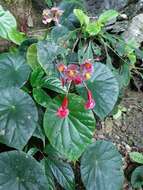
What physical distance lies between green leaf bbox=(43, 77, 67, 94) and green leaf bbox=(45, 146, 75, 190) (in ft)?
0.86

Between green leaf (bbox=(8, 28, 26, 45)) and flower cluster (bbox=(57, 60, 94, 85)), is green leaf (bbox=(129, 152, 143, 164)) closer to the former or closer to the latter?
flower cluster (bbox=(57, 60, 94, 85))

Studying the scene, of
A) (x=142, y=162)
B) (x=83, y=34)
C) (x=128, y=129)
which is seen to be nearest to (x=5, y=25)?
(x=83, y=34)

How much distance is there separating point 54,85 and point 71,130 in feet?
0.73

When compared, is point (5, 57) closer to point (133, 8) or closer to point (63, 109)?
point (63, 109)

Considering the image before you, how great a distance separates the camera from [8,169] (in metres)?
1.54

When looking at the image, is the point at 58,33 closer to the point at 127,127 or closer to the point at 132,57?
the point at 132,57

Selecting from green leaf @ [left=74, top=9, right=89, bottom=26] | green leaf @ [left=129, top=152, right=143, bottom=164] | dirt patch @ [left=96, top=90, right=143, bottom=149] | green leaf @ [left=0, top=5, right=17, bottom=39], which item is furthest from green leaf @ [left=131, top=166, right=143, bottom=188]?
green leaf @ [left=0, top=5, right=17, bottom=39]

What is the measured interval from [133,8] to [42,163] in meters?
1.19

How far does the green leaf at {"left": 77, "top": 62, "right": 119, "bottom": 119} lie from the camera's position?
1.76 metres

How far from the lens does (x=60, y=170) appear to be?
5.57 feet

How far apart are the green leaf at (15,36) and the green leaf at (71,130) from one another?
1.67 feet

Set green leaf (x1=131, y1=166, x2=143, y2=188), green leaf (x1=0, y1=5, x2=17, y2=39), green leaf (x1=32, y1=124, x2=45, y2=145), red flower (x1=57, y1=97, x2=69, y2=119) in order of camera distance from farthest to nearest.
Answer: green leaf (x1=0, y1=5, x2=17, y2=39)
green leaf (x1=131, y1=166, x2=143, y2=188)
green leaf (x1=32, y1=124, x2=45, y2=145)
red flower (x1=57, y1=97, x2=69, y2=119)

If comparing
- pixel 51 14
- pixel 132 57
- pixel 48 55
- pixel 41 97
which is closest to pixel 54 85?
pixel 41 97

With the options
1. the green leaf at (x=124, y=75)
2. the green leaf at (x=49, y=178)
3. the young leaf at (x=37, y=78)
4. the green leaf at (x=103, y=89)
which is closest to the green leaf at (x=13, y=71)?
the young leaf at (x=37, y=78)
